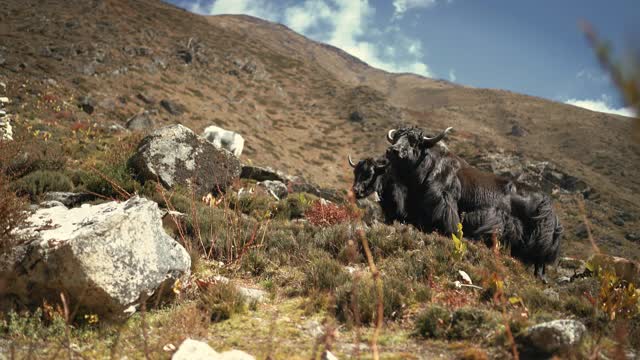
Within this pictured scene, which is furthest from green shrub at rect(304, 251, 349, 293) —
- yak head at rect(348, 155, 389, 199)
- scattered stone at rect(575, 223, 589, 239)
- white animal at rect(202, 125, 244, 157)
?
scattered stone at rect(575, 223, 589, 239)

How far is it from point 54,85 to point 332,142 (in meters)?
25.6

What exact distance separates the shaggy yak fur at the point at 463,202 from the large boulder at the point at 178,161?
3.43 meters

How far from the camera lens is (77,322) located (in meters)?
3.48

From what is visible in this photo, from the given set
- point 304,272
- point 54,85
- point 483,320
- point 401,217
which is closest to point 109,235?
point 304,272

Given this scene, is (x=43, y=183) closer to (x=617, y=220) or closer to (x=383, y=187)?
(x=383, y=187)

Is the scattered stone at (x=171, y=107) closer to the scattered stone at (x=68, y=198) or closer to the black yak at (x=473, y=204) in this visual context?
the scattered stone at (x=68, y=198)

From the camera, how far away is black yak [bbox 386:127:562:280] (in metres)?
6.74

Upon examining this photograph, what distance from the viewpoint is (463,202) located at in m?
7.04

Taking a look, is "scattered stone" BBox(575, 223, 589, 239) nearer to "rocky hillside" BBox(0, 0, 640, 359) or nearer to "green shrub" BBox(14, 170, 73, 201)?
"rocky hillside" BBox(0, 0, 640, 359)

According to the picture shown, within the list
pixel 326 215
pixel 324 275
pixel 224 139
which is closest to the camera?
pixel 324 275

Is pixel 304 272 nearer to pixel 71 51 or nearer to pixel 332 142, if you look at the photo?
pixel 71 51

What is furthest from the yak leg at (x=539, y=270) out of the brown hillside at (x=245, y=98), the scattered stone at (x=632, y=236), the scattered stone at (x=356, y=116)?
the scattered stone at (x=356, y=116)

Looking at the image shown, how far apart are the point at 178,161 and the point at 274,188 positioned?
343 cm

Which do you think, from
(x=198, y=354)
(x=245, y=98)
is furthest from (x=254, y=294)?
(x=245, y=98)
